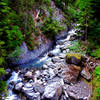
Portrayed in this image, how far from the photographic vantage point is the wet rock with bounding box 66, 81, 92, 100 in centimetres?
626

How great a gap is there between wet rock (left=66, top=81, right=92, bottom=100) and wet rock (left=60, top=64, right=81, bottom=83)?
0.55 meters

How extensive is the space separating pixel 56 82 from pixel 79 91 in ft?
5.86

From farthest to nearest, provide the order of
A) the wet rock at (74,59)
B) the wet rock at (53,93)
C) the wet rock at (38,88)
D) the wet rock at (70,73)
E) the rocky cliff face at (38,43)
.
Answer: the rocky cliff face at (38,43) < the wet rock at (74,59) < the wet rock at (70,73) < the wet rock at (38,88) < the wet rock at (53,93)

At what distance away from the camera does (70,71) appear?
328 inches

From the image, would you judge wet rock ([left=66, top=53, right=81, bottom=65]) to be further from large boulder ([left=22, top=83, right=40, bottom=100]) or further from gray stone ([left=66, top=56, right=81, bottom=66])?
large boulder ([left=22, top=83, right=40, bottom=100])

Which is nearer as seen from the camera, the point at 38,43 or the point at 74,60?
the point at 74,60

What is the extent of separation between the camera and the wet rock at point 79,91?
626 centimetres

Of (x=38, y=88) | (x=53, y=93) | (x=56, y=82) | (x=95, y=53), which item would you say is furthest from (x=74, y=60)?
(x=38, y=88)

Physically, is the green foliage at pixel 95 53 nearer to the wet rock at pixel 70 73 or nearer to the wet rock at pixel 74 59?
the wet rock at pixel 74 59

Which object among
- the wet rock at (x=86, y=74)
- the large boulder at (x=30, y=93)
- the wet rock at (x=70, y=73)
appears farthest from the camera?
the wet rock at (x=86, y=74)

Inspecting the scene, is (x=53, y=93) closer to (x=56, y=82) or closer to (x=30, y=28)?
(x=56, y=82)

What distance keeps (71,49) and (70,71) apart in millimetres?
5312

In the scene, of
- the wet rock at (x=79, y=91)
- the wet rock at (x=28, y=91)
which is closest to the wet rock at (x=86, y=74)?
the wet rock at (x=79, y=91)

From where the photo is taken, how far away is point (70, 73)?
26.7ft
